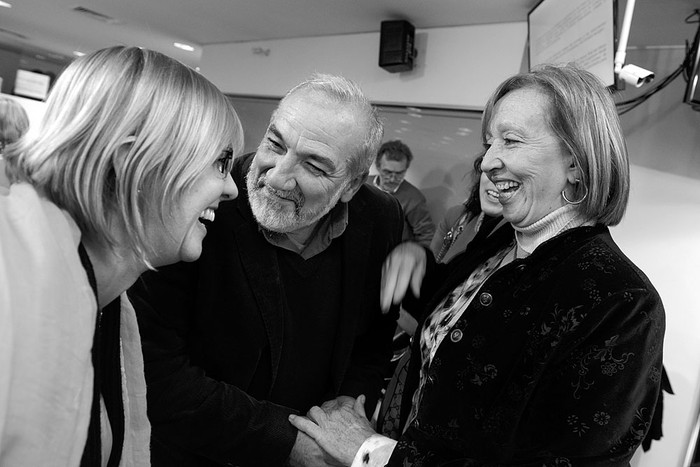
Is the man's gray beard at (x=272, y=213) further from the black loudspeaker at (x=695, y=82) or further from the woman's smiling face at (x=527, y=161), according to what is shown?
the black loudspeaker at (x=695, y=82)

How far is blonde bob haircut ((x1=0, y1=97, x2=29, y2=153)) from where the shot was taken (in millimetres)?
2873

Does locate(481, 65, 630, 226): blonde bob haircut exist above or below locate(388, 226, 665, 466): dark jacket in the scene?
above

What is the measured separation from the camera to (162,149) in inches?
34.4

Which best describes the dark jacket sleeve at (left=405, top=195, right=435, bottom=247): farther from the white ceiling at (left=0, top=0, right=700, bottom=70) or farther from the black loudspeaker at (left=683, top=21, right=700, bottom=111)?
the black loudspeaker at (left=683, top=21, right=700, bottom=111)

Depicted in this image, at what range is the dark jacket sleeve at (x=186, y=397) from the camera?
1.33 metres

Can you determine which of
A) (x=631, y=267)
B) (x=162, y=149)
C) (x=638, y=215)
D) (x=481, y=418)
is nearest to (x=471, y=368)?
(x=481, y=418)

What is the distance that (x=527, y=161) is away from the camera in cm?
127

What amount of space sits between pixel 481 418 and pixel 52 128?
35.8 inches

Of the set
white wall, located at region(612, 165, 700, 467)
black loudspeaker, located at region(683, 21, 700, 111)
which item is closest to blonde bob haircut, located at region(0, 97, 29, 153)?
black loudspeaker, located at region(683, 21, 700, 111)

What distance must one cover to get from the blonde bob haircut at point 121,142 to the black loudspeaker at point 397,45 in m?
4.11

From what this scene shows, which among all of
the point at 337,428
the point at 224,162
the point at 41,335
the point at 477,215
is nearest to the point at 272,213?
the point at 224,162

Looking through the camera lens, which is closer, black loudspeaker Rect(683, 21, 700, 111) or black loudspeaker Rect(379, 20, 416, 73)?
black loudspeaker Rect(683, 21, 700, 111)

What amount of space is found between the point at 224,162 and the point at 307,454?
0.81 m

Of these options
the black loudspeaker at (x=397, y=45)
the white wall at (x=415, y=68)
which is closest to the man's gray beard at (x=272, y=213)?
the white wall at (x=415, y=68)
